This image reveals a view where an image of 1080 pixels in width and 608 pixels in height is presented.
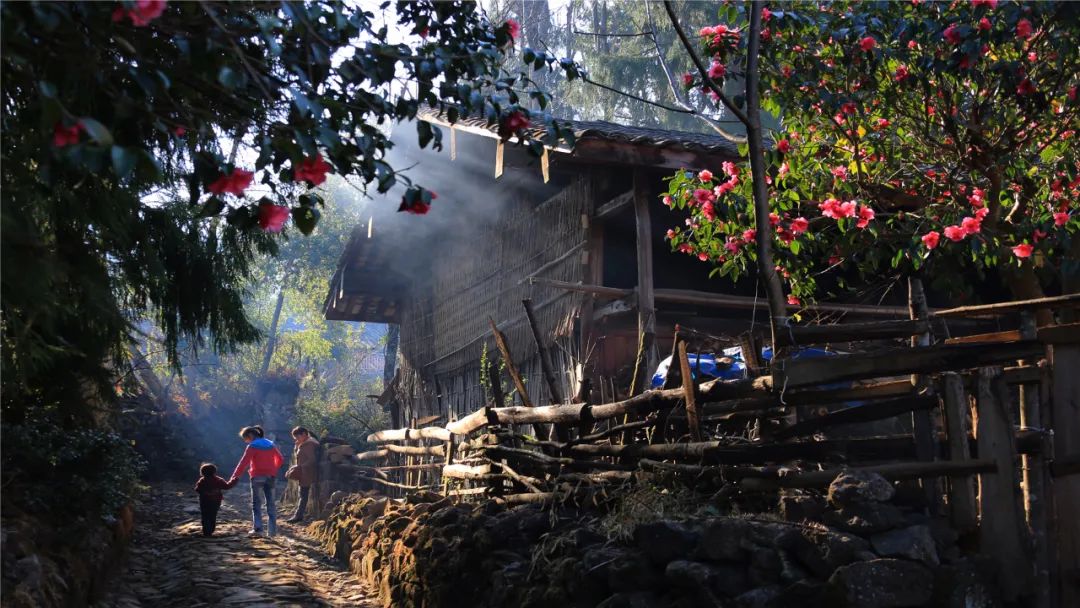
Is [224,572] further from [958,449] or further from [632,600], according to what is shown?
[958,449]

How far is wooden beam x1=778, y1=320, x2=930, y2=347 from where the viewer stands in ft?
17.2

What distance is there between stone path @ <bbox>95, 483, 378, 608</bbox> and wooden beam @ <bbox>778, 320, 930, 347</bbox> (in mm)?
5099

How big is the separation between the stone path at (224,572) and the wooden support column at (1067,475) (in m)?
5.98

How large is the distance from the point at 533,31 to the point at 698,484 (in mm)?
30474

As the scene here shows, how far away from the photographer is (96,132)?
9.55 feet

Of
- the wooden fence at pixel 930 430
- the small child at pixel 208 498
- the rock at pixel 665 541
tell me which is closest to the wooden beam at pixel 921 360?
the wooden fence at pixel 930 430

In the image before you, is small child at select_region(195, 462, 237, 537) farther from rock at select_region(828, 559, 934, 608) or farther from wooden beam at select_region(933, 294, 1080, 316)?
rock at select_region(828, 559, 934, 608)

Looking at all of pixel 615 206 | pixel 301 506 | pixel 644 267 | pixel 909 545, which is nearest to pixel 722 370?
pixel 644 267

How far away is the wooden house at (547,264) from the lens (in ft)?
31.9

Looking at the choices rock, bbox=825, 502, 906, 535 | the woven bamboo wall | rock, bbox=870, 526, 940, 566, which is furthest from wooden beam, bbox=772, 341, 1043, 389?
the woven bamboo wall

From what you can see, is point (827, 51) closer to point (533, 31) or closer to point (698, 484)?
point (698, 484)

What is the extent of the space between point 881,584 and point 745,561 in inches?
27.9

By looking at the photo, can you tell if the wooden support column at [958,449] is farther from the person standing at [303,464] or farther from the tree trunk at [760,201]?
the person standing at [303,464]

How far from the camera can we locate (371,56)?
14.3 ft
